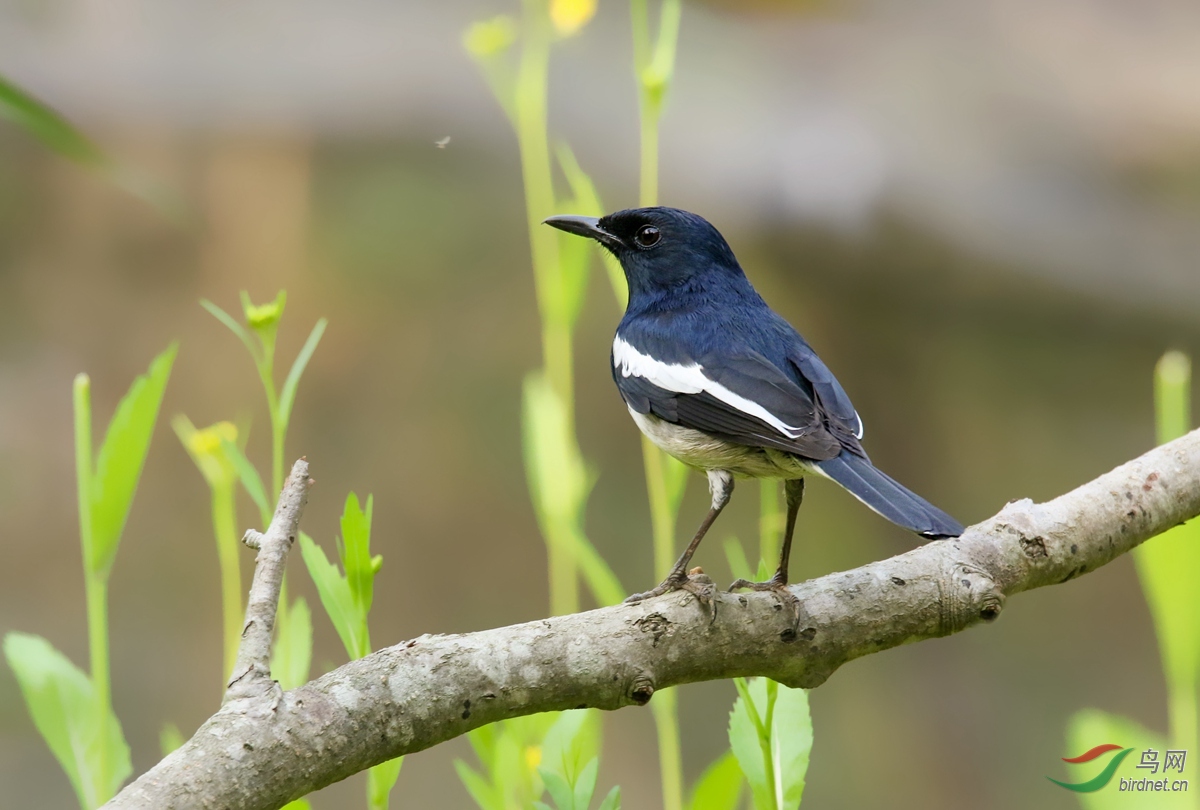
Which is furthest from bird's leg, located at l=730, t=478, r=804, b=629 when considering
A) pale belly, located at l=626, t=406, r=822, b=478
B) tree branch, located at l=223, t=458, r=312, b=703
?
tree branch, located at l=223, t=458, r=312, b=703

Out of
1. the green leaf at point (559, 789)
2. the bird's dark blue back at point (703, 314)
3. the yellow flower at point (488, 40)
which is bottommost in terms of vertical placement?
the green leaf at point (559, 789)

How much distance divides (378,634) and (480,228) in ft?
6.13

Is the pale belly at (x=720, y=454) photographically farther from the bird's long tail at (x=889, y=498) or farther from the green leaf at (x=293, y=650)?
the green leaf at (x=293, y=650)

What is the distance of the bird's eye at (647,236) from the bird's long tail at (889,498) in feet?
2.79

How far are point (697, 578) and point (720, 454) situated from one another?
395 mm

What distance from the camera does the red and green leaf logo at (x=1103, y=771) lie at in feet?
5.93

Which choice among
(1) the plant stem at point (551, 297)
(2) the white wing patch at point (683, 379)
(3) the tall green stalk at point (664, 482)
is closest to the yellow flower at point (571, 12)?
(1) the plant stem at point (551, 297)

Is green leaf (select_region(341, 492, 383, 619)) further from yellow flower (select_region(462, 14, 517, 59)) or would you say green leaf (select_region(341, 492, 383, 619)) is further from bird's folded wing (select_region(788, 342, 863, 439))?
yellow flower (select_region(462, 14, 517, 59))

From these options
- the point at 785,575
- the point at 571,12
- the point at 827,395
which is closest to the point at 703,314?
the point at 827,395

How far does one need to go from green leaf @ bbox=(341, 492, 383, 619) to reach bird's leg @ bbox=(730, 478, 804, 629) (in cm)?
58

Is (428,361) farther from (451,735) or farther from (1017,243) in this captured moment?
(451,735)

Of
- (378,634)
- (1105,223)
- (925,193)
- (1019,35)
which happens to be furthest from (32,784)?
(1019,35)

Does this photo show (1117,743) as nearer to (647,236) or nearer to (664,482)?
(664,482)

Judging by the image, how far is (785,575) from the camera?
191cm
